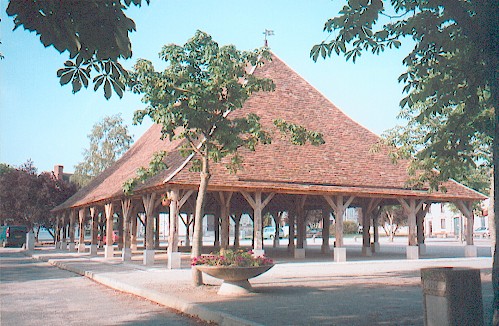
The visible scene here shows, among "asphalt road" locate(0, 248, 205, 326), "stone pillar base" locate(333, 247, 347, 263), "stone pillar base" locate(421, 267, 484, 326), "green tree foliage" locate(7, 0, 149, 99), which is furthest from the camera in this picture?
"stone pillar base" locate(333, 247, 347, 263)

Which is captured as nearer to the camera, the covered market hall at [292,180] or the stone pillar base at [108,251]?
the covered market hall at [292,180]

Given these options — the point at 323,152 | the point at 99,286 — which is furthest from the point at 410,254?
the point at 99,286

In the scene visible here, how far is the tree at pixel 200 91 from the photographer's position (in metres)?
12.9

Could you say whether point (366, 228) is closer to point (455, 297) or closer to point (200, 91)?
point (200, 91)

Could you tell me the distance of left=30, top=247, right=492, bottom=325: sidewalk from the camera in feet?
26.6

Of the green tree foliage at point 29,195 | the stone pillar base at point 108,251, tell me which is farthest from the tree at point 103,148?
the stone pillar base at point 108,251

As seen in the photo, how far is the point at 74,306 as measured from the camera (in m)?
10.2

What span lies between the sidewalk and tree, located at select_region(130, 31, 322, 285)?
1.83 metres

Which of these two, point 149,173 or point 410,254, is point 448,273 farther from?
point 410,254

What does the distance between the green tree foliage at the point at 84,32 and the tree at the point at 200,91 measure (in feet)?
24.9

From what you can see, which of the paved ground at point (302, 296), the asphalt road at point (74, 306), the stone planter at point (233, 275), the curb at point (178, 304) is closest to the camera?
the curb at point (178, 304)

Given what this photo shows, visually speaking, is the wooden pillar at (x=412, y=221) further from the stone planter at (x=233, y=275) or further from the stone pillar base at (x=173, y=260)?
the stone planter at (x=233, y=275)

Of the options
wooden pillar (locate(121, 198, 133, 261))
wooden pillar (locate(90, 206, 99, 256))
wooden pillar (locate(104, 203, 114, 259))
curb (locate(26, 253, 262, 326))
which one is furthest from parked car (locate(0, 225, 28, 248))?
curb (locate(26, 253, 262, 326))

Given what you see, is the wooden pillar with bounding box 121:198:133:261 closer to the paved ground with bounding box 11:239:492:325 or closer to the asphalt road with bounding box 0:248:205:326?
the paved ground with bounding box 11:239:492:325
